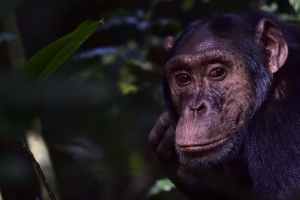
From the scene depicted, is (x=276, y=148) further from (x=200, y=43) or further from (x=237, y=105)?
(x=200, y=43)

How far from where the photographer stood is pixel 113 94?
2.18m

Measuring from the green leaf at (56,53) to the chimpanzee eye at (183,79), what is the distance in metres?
1.48

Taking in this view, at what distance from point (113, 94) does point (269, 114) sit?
1.22m

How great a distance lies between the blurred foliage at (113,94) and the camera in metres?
2.55

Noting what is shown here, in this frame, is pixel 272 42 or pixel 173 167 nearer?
pixel 272 42

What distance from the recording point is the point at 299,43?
132 inches

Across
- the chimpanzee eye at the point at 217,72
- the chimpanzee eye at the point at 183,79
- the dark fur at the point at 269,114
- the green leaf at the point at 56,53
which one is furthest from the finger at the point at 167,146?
the green leaf at the point at 56,53

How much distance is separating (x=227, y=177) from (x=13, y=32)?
7.12 feet

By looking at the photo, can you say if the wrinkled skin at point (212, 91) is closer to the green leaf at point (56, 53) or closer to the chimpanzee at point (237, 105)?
the chimpanzee at point (237, 105)

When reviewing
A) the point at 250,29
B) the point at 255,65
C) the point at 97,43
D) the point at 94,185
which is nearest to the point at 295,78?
the point at 255,65

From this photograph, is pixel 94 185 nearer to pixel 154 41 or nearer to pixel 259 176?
pixel 259 176

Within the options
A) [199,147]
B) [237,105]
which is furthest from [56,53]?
[237,105]

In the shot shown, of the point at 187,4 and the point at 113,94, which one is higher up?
the point at 113,94

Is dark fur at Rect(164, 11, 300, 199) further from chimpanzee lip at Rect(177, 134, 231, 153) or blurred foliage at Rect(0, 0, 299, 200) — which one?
blurred foliage at Rect(0, 0, 299, 200)
